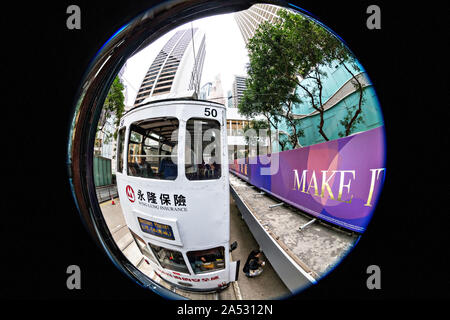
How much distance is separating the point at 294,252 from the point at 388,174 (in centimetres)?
64

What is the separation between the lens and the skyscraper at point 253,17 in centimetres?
53

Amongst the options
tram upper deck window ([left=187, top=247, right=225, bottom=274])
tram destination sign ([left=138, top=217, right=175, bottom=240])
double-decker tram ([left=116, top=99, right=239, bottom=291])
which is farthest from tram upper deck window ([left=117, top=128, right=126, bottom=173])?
tram upper deck window ([left=187, top=247, right=225, bottom=274])

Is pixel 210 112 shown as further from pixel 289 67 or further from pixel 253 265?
pixel 253 265

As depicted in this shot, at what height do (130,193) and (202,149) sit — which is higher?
(202,149)

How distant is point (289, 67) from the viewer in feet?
1.85

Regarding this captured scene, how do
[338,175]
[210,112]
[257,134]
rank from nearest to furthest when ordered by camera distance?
[257,134] < [210,112] < [338,175]

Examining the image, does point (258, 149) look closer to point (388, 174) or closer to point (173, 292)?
point (388, 174)

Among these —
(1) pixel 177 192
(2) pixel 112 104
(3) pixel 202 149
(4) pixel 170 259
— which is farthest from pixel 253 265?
(2) pixel 112 104

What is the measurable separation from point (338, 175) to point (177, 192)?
1221 mm

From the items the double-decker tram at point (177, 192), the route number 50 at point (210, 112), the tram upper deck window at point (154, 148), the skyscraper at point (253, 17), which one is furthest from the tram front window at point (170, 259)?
the skyscraper at point (253, 17)

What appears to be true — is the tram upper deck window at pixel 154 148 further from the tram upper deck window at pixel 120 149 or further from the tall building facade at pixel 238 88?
the tall building facade at pixel 238 88

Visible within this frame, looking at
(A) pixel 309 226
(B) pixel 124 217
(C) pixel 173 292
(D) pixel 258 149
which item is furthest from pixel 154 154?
(A) pixel 309 226

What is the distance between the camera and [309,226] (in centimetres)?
115

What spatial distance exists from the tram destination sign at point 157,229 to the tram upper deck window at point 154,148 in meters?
0.20
